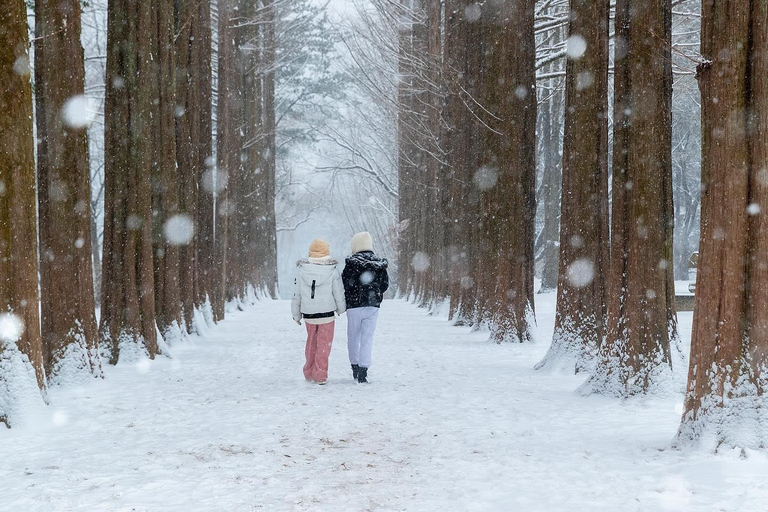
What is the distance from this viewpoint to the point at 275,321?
63.7 ft

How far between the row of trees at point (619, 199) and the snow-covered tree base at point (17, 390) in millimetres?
5318

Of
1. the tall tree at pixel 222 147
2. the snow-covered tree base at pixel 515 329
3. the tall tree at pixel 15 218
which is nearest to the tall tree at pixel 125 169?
the tall tree at pixel 15 218

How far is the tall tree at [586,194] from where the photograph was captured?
9.59 m

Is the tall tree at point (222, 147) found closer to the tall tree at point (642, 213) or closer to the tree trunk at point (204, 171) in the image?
the tree trunk at point (204, 171)

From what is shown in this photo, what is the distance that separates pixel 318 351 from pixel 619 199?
383 centimetres

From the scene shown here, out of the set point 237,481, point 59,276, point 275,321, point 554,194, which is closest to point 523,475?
point 237,481

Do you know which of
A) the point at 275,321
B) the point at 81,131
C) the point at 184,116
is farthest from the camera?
the point at 275,321

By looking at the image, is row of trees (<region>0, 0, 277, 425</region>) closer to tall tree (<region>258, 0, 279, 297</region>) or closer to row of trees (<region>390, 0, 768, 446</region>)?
row of trees (<region>390, 0, 768, 446</region>)

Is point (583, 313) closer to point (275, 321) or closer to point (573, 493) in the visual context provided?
point (573, 493)

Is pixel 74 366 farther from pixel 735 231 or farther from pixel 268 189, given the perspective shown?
pixel 268 189

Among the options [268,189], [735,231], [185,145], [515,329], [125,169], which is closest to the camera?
[735,231]

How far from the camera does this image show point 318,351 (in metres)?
9.16

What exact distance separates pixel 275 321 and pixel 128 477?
1443cm

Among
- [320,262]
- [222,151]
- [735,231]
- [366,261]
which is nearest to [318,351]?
[320,262]
